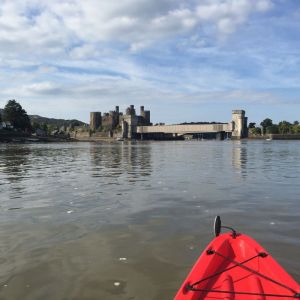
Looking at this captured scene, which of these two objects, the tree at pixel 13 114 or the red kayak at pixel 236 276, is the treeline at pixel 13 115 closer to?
the tree at pixel 13 114

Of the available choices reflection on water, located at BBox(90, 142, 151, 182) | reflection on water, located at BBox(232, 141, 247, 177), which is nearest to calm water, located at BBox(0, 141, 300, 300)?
reflection on water, located at BBox(90, 142, 151, 182)

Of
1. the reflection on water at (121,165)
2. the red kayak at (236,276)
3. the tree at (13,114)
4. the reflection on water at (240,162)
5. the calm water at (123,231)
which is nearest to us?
the red kayak at (236,276)

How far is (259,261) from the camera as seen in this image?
654 cm

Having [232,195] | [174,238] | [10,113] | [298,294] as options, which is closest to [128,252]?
[174,238]

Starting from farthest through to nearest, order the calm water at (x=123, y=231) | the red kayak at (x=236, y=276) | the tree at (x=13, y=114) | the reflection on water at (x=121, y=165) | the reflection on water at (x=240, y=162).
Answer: the tree at (x=13, y=114) < the reflection on water at (x=240, y=162) < the reflection on water at (x=121, y=165) < the calm water at (x=123, y=231) < the red kayak at (x=236, y=276)

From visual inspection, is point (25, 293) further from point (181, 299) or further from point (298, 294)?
point (298, 294)

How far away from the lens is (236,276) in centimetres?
641

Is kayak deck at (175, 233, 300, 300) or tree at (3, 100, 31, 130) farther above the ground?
tree at (3, 100, 31, 130)

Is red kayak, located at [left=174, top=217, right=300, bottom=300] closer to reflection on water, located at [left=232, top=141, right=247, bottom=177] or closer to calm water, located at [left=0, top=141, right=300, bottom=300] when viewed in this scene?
calm water, located at [left=0, top=141, right=300, bottom=300]

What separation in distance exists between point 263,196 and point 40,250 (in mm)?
10452

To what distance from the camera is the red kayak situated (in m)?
5.51

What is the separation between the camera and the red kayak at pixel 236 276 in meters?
5.51

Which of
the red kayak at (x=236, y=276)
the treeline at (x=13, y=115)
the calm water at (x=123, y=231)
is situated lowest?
the calm water at (x=123, y=231)

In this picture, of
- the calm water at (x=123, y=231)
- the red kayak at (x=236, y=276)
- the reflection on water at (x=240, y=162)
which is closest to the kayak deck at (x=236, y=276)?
the red kayak at (x=236, y=276)
